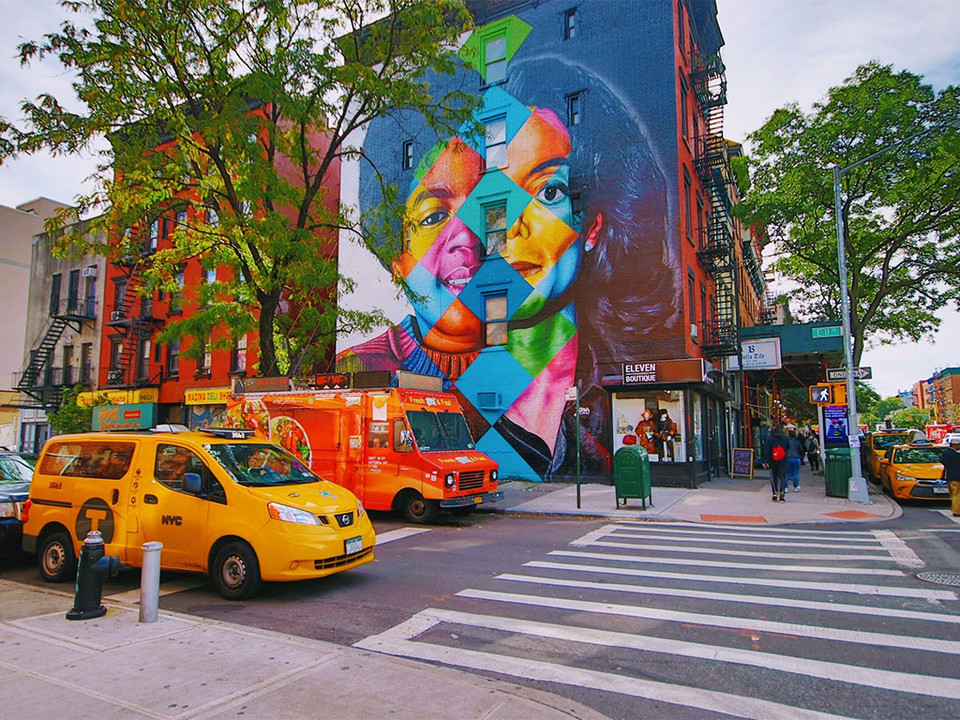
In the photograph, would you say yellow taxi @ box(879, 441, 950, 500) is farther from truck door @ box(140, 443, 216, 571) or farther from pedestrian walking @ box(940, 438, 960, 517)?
truck door @ box(140, 443, 216, 571)

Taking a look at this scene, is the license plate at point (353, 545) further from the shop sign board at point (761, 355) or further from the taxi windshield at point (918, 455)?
the shop sign board at point (761, 355)

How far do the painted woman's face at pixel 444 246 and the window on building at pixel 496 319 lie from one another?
0.41 meters

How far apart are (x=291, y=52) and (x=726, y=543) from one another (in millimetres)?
13856

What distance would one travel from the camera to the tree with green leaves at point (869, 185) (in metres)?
19.9

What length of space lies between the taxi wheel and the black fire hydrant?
1.25 metres

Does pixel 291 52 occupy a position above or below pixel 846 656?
above

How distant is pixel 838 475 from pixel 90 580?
1697 centimetres

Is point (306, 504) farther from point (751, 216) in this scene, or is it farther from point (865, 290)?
point (865, 290)

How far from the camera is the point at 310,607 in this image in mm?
6664

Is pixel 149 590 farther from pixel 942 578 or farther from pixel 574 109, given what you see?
pixel 574 109

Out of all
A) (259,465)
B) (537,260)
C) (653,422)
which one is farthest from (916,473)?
(259,465)

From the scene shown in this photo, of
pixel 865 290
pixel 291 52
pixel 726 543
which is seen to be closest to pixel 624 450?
pixel 726 543

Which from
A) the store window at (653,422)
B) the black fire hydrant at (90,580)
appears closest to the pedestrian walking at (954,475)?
the store window at (653,422)

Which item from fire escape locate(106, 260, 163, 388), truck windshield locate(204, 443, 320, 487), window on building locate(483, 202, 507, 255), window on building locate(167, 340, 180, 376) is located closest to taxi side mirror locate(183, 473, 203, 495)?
truck windshield locate(204, 443, 320, 487)
